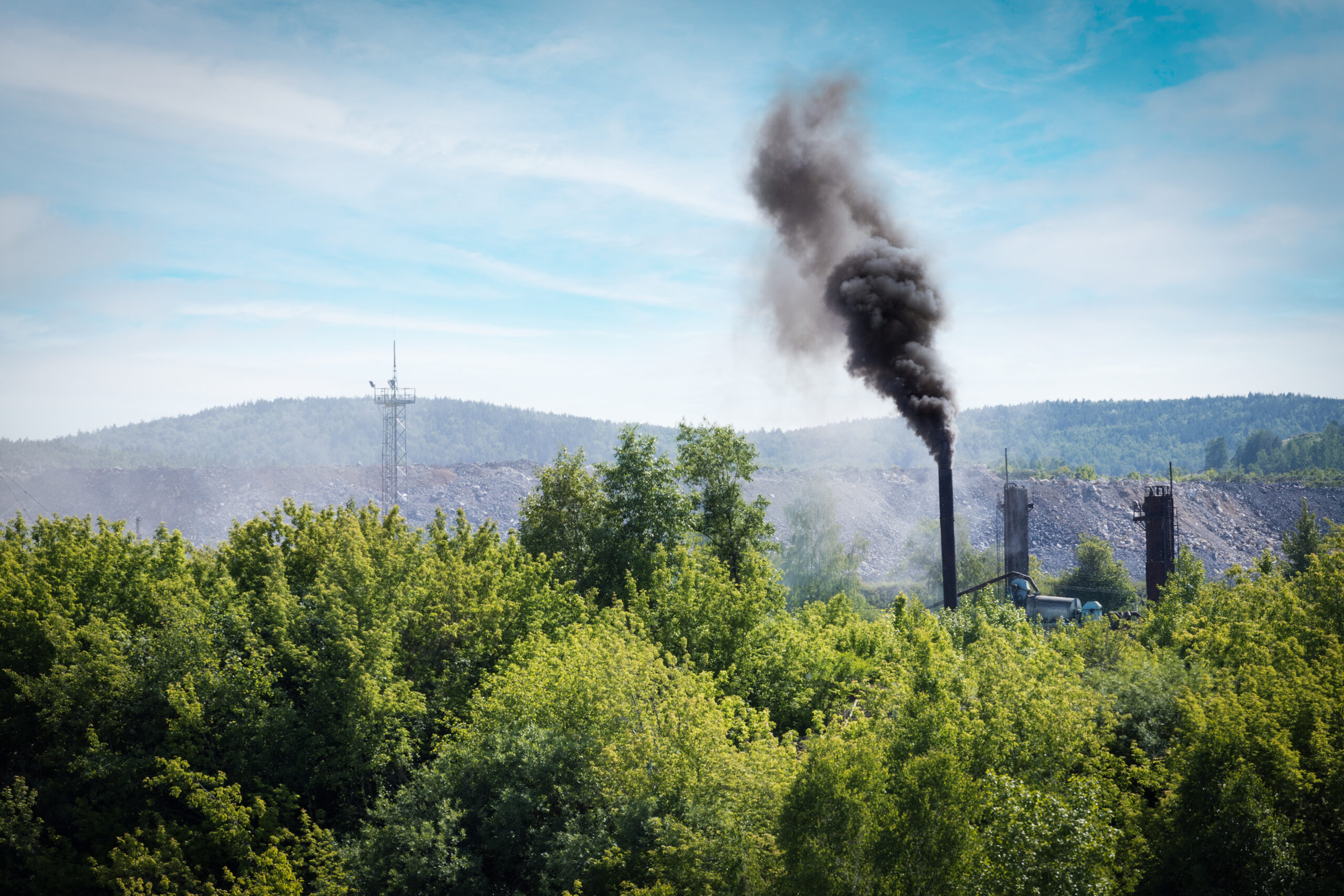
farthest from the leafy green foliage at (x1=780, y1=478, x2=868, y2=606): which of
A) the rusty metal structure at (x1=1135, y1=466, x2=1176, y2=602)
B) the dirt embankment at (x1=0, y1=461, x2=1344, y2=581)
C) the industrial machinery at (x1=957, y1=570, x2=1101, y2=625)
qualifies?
the rusty metal structure at (x1=1135, y1=466, x2=1176, y2=602)

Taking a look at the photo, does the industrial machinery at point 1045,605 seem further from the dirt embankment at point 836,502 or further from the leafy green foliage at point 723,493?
the dirt embankment at point 836,502

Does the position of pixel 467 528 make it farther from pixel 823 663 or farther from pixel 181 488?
pixel 181 488

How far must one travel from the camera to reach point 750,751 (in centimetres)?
2064

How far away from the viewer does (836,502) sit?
11425 cm

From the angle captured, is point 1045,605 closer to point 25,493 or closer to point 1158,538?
point 1158,538

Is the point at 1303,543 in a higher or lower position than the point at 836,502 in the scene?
lower

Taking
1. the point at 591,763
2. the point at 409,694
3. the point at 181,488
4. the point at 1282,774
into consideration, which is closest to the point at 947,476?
the point at 1282,774

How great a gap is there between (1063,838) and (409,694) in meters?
Result: 18.7

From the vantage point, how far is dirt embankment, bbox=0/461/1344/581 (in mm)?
103938

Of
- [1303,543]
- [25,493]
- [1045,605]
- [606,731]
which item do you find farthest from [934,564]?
[25,493]

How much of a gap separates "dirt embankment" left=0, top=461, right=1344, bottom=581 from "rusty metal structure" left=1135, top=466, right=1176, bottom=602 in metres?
57.1

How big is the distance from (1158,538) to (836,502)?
228 feet

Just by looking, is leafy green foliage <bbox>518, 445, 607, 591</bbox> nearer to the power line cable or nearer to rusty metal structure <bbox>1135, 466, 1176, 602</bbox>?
rusty metal structure <bbox>1135, 466, 1176, 602</bbox>

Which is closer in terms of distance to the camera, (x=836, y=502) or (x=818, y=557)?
(x=818, y=557)
